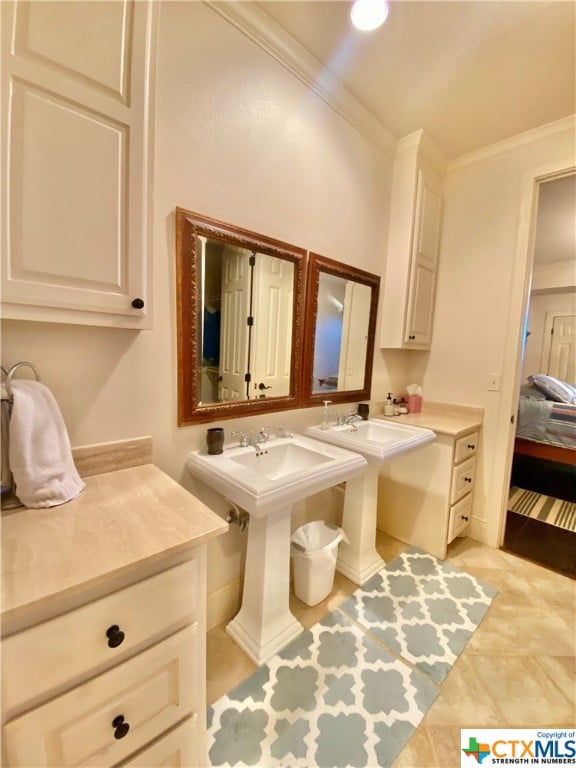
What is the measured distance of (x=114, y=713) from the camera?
706 millimetres

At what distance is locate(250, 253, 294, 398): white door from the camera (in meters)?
1.56

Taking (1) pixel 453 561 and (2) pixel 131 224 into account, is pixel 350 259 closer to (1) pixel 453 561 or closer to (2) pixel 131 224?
(2) pixel 131 224

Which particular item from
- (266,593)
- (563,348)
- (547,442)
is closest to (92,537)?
(266,593)

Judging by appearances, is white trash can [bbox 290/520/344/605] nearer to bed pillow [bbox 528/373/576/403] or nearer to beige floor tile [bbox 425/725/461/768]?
beige floor tile [bbox 425/725/461/768]

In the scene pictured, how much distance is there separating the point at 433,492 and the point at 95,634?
6.36ft

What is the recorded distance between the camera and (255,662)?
1322 millimetres

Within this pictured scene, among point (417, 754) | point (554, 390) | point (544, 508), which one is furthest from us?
point (554, 390)

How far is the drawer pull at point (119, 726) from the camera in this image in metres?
0.71

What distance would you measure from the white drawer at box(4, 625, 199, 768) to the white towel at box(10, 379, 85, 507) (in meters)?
0.44

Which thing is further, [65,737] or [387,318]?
[387,318]

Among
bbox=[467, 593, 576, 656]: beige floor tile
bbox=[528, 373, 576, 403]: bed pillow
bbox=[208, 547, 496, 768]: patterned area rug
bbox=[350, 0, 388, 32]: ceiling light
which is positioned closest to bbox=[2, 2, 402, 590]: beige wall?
bbox=[350, 0, 388, 32]: ceiling light

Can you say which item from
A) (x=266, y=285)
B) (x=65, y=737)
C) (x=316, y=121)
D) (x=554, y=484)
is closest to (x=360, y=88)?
(x=316, y=121)

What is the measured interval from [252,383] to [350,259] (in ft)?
3.37

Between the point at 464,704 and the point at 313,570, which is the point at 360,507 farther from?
the point at 464,704
